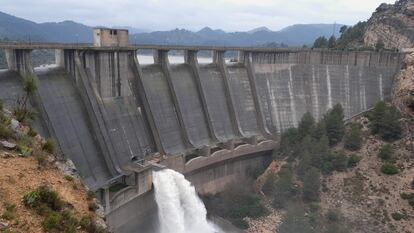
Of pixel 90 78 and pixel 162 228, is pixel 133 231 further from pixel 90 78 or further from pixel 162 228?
pixel 90 78

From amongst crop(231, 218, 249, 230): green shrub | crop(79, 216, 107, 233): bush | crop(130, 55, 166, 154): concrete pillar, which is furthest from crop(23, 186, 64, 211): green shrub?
crop(231, 218, 249, 230): green shrub

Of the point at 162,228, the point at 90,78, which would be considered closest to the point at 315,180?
the point at 162,228

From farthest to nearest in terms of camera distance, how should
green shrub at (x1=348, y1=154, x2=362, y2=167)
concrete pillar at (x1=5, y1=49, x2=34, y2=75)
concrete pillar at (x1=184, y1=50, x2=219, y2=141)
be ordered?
concrete pillar at (x1=184, y1=50, x2=219, y2=141)
green shrub at (x1=348, y1=154, x2=362, y2=167)
concrete pillar at (x1=5, y1=49, x2=34, y2=75)

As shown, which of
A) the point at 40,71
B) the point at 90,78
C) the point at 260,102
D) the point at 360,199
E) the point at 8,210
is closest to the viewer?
the point at 8,210

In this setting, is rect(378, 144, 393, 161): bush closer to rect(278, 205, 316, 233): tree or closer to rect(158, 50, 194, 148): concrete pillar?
rect(278, 205, 316, 233): tree

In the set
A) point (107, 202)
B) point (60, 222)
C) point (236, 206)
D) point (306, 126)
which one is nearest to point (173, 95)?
point (236, 206)
